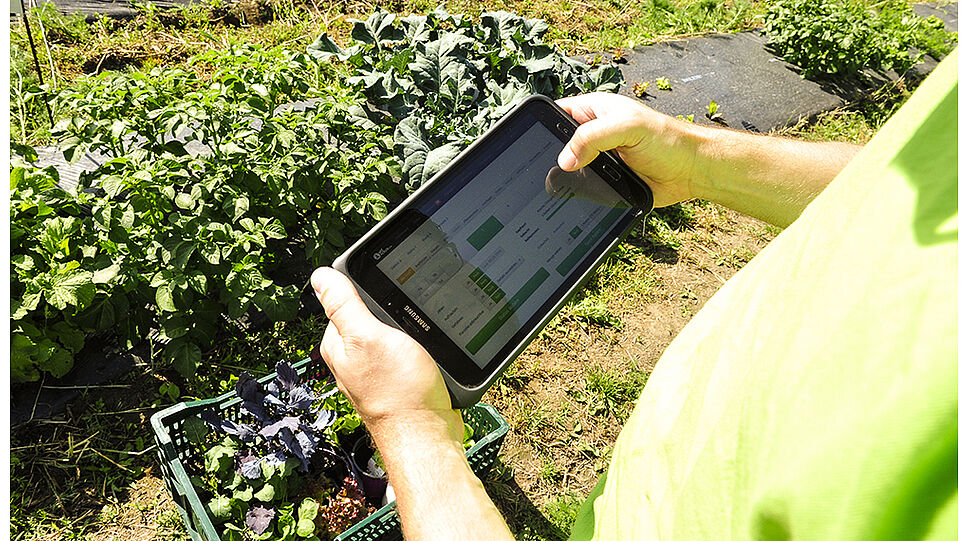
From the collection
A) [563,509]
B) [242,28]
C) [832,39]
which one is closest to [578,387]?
[563,509]

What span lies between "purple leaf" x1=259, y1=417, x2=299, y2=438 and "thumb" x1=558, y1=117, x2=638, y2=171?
1.03 metres

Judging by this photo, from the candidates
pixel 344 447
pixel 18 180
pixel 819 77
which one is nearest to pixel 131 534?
pixel 344 447

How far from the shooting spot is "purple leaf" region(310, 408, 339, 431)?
1899 mm

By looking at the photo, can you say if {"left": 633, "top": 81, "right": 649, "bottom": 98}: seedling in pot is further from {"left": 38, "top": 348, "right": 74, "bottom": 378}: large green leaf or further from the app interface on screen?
{"left": 38, "top": 348, "right": 74, "bottom": 378}: large green leaf

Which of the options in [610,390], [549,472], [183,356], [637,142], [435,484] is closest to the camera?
[435,484]

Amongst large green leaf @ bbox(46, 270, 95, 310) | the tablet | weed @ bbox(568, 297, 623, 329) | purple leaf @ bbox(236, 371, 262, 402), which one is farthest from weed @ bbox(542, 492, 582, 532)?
large green leaf @ bbox(46, 270, 95, 310)

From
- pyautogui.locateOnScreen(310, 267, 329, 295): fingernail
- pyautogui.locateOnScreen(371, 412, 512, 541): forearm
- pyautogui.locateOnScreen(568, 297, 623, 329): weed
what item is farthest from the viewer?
pyautogui.locateOnScreen(568, 297, 623, 329): weed

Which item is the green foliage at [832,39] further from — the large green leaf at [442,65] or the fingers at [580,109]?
the fingers at [580,109]

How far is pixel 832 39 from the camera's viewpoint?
15.9ft

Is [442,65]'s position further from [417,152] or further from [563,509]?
[563,509]

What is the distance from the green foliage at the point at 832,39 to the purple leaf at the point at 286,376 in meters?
4.58

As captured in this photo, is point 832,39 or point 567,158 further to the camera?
point 832,39

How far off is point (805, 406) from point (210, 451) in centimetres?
172

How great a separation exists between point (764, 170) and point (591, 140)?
0.38 meters
